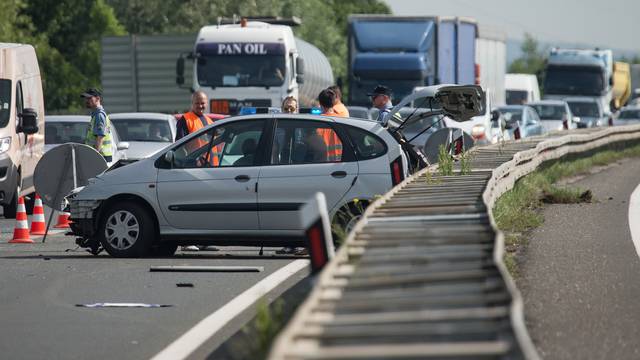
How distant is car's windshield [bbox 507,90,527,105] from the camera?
2313 inches

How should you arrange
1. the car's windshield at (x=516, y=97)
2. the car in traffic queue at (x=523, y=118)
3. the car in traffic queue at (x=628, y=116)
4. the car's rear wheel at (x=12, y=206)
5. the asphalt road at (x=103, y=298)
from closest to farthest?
1. the asphalt road at (x=103, y=298)
2. the car's rear wheel at (x=12, y=206)
3. the car in traffic queue at (x=523, y=118)
4. the car in traffic queue at (x=628, y=116)
5. the car's windshield at (x=516, y=97)

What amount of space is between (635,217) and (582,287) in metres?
7.27

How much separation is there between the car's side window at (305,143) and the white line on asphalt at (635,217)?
116 inches

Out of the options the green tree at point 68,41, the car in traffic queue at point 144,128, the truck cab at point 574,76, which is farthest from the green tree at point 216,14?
the car in traffic queue at point 144,128

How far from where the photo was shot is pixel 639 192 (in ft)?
76.6

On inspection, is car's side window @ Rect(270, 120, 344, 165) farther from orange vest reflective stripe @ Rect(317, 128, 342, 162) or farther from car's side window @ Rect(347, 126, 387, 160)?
car's side window @ Rect(347, 126, 387, 160)

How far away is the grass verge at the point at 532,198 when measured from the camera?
14758 mm

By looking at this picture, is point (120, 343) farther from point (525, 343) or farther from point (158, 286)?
point (525, 343)

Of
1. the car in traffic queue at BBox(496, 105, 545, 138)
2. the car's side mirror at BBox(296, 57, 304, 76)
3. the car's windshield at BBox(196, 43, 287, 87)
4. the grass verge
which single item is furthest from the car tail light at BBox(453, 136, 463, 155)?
the car in traffic queue at BBox(496, 105, 545, 138)

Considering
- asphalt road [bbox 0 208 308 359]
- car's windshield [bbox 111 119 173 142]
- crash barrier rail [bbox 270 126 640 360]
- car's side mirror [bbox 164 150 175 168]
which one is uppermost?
crash barrier rail [bbox 270 126 640 360]

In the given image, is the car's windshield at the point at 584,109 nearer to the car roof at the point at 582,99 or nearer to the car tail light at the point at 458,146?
the car roof at the point at 582,99

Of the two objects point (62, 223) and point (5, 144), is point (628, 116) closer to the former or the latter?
point (5, 144)

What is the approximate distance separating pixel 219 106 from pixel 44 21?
49727 mm

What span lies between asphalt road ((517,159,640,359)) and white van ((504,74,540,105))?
40286 millimetres
